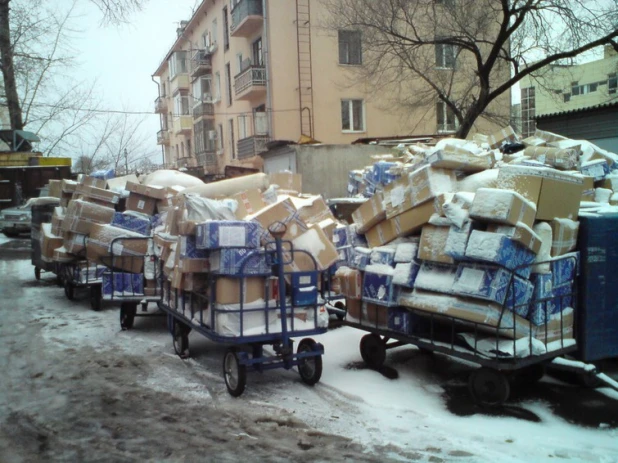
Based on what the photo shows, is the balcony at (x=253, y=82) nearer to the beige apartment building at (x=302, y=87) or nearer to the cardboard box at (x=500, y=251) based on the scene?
the beige apartment building at (x=302, y=87)

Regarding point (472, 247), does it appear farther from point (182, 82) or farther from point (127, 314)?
point (182, 82)

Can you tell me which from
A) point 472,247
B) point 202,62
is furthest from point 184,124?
point 472,247

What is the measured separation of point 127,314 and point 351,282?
386 centimetres

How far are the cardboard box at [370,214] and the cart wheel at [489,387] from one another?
2.04 meters

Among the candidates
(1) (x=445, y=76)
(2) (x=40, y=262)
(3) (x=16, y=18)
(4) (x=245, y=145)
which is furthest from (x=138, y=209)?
(4) (x=245, y=145)

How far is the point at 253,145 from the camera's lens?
27484 mm

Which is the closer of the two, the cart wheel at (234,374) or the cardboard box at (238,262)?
the cardboard box at (238,262)

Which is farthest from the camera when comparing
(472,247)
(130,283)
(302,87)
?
(302,87)

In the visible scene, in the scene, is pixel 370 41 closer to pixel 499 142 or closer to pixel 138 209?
pixel 499 142

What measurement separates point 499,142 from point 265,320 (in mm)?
5734

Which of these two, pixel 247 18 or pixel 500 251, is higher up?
pixel 247 18

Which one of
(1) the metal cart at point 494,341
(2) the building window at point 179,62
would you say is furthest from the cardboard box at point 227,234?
(2) the building window at point 179,62

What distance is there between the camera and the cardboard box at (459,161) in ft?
19.4

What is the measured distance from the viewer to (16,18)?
765 inches
